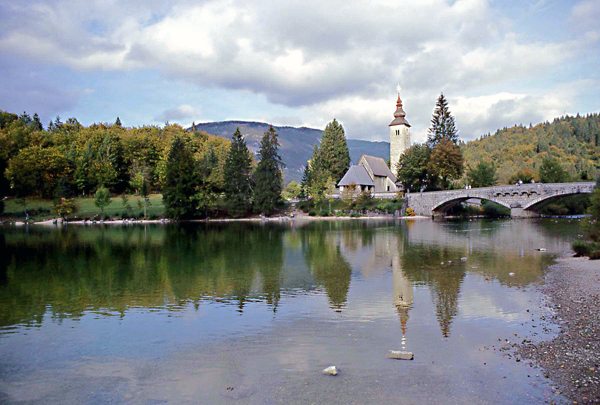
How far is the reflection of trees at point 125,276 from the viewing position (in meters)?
13.3

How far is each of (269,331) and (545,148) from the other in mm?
129626

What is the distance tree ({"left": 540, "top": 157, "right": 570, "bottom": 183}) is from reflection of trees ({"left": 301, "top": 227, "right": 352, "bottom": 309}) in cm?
6174

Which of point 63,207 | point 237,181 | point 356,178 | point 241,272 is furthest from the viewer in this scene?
point 356,178

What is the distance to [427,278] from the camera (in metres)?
16.4

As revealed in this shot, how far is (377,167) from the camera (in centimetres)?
8612

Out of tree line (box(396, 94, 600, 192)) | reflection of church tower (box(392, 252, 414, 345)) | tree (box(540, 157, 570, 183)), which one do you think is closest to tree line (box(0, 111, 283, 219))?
tree line (box(396, 94, 600, 192))

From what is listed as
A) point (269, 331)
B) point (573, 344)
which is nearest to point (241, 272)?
point (269, 331)

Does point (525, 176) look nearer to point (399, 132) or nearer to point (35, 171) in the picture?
point (399, 132)

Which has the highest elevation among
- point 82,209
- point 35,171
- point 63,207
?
point 35,171

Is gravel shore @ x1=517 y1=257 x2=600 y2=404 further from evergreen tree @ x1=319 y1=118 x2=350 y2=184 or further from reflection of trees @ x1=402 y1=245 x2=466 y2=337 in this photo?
evergreen tree @ x1=319 y1=118 x2=350 y2=184

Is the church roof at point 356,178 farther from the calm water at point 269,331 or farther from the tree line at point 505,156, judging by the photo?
the calm water at point 269,331

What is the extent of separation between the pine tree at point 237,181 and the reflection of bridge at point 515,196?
28448mm

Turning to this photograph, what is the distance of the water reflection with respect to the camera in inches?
513

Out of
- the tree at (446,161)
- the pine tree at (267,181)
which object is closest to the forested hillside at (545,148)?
the tree at (446,161)
